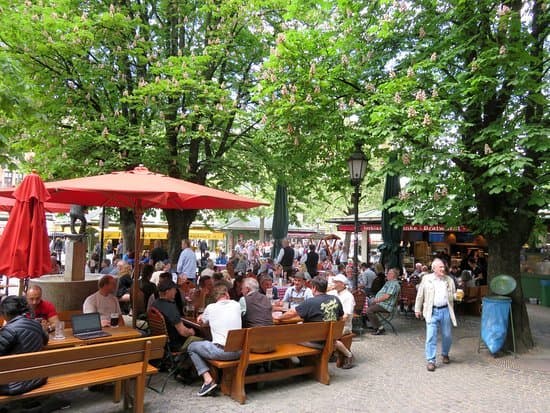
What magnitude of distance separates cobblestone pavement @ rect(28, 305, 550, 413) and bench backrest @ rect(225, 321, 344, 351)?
707 millimetres

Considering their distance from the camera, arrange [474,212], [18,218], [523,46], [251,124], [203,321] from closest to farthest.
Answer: [18,218] < [203,321] < [523,46] < [474,212] < [251,124]

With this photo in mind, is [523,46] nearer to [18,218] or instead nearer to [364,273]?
[364,273]

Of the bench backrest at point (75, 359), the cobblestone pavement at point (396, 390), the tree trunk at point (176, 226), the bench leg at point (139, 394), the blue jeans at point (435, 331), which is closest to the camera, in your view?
the bench backrest at point (75, 359)

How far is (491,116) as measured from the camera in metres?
8.94

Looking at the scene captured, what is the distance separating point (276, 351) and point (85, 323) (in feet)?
8.26

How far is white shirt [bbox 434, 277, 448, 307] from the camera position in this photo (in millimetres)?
7531

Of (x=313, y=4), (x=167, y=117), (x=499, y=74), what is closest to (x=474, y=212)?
(x=499, y=74)

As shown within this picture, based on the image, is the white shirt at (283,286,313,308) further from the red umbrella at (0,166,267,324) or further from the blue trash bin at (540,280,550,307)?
the blue trash bin at (540,280,550,307)

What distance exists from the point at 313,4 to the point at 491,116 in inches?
193

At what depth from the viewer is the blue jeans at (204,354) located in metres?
5.55

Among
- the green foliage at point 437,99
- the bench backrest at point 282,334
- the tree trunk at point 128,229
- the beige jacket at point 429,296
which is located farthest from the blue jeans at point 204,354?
the tree trunk at point 128,229

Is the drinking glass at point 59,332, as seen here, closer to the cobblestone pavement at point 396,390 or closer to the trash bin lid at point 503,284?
the cobblestone pavement at point 396,390

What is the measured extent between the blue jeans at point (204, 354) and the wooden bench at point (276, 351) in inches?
2.6

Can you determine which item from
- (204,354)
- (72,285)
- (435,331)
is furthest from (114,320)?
(435,331)
